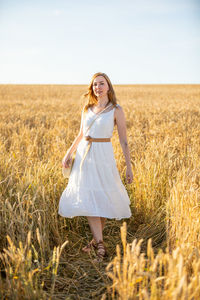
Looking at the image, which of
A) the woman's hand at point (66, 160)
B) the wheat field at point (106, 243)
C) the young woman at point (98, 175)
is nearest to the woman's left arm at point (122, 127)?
the young woman at point (98, 175)

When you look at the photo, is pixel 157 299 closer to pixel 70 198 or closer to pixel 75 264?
pixel 75 264

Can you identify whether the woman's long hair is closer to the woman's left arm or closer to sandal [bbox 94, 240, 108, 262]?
the woman's left arm

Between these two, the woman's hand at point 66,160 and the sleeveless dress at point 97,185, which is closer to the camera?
the sleeveless dress at point 97,185

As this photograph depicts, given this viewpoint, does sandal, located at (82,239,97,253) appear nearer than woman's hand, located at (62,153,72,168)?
Yes

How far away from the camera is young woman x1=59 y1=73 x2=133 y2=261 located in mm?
2309

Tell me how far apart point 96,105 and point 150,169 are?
986mm

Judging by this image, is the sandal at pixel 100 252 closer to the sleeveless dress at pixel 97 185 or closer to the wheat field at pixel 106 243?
the wheat field at pixel 106 243

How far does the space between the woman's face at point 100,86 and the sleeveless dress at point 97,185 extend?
0.57 ft

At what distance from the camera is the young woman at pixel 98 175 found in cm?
231

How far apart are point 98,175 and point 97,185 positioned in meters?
0.08

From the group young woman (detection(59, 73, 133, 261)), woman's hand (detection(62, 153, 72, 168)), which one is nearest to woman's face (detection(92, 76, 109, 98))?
young woman (detection(59, 73, 133, 261))

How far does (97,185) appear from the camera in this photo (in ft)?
7.62

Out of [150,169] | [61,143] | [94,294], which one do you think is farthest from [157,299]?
[61,143]

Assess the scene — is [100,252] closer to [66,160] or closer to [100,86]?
[66,160]
